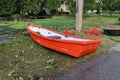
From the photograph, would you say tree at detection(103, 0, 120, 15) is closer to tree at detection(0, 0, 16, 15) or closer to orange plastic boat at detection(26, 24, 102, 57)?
tree at detection(0, 0, 16, 15)

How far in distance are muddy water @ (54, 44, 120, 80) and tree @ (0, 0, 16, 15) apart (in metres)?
16.6

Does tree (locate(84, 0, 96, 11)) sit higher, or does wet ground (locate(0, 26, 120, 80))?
tree (locate(84, 0, 96, 11))

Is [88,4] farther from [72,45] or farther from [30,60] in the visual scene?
[30,60]

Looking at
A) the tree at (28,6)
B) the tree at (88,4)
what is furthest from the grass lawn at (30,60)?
the tree at (88,4)

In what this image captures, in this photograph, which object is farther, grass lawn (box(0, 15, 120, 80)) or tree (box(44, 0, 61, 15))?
tree (box(44, 0, 61, 15))

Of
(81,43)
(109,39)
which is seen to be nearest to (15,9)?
(109,39)

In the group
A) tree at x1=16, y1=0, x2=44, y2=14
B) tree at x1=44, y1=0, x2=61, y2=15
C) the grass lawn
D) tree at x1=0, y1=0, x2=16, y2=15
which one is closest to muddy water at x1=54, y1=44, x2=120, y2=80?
the grass lawn

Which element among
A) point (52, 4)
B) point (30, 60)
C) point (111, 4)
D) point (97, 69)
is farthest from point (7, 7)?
point (97, 69)

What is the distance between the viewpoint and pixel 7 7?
2523cm

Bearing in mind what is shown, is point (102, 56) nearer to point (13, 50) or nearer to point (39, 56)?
point (39, 56)

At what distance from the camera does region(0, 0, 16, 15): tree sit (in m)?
24.9

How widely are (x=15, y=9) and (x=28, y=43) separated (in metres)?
15.2

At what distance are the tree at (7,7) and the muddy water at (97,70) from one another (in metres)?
16.6

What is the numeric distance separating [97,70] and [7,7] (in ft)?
60.7
